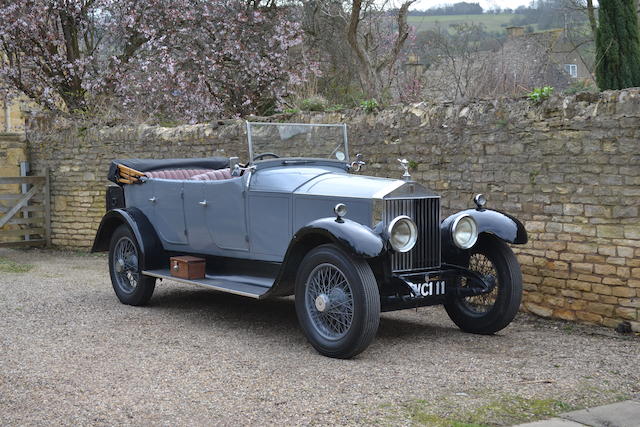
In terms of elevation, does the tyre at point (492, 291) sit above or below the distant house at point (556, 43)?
below

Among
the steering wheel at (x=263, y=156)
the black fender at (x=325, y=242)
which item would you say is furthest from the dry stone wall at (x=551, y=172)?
the black fender at (x=325, y=242)

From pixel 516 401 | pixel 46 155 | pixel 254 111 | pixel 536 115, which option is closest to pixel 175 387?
pixel 516 401

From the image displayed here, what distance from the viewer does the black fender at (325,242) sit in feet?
18.1

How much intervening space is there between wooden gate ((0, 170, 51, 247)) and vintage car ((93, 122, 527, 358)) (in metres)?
5.59

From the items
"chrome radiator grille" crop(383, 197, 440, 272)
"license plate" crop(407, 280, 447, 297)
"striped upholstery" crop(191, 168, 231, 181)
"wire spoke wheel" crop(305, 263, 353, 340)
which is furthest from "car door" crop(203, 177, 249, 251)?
"license plate" crop(407, 280, 447, 297)

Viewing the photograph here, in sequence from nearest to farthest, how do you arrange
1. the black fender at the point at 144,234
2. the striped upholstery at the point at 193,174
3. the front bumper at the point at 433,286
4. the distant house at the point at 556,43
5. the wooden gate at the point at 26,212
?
the front bumper at the point at 433,286
the black fender at the point at 144,234
the striped upholstery at the point at 193,174
the wooden gate at the point at 26,212
the distant house at the point at 556,43

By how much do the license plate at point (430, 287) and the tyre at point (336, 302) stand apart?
0.54 m

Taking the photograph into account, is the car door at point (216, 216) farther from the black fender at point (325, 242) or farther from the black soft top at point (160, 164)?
the black soft top at point (160, 164)

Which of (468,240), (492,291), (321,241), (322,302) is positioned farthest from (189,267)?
(492,291)

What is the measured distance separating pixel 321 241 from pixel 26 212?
347 inches

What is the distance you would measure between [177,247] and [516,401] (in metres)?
4.18

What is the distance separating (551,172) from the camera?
7.33 m

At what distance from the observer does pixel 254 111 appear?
51.0 ft

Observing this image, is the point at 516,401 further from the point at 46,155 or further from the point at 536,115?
the point at 46,155
